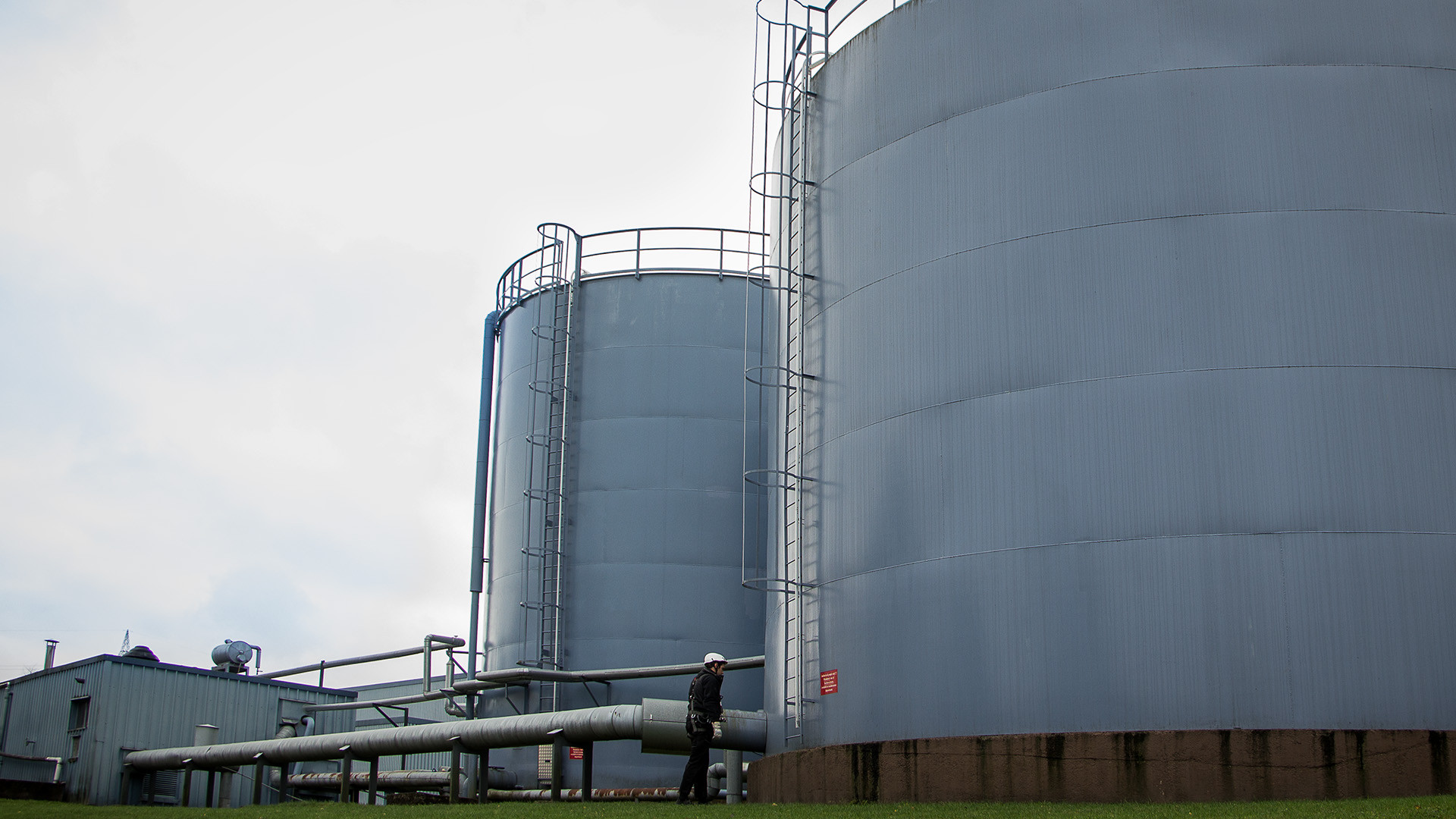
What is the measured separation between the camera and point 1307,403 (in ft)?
44.1

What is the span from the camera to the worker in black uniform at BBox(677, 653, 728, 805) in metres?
14.8

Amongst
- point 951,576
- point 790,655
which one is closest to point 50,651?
point 790,655

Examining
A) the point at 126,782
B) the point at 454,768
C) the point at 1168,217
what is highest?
the point at 1168,217

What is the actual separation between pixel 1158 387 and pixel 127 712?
2413cm

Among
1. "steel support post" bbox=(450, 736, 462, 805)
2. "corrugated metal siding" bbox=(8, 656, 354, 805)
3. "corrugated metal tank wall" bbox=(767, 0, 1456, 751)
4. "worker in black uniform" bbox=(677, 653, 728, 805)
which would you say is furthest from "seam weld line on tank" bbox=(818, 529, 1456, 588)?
"corrugated metal siding" bbox=(8, 656, 354, 805)

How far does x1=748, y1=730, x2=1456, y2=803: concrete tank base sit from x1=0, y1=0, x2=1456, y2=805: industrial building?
29 millimetres

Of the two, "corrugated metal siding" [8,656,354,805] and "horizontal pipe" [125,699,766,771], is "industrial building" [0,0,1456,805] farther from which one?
"corrugated metal siding" [8,656,354,805]

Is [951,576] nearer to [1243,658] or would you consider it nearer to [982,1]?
[1243,658]

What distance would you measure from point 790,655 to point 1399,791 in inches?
275

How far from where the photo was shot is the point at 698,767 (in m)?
14.8

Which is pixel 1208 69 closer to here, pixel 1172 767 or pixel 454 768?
pixel 1172 767

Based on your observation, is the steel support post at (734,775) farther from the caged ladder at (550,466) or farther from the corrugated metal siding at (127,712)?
the corrugated metal siding at (127,712)

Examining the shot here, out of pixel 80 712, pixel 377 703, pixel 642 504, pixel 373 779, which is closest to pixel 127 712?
pixel 80 712

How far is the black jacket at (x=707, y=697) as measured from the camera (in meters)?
15.1
